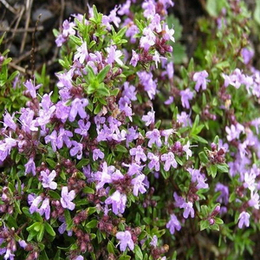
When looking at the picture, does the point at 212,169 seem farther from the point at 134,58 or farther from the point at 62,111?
the point at 62,111

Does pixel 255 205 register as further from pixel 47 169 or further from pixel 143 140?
pixel 47 169

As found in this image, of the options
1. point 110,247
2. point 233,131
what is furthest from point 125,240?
point 233,131

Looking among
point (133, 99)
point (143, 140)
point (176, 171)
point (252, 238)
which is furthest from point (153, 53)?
point (252, 238)

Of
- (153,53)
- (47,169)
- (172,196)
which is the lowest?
(172,196)

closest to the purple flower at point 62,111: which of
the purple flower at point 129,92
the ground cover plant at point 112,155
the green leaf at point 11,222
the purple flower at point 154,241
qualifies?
the ground cover plant at point 112,155

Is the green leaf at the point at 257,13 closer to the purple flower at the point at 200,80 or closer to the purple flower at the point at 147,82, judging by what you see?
the purple flower at the point at 200,80

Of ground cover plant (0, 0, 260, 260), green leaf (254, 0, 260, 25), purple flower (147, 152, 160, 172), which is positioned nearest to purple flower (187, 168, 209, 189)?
ground cover plant (0, 0, 260, 260)

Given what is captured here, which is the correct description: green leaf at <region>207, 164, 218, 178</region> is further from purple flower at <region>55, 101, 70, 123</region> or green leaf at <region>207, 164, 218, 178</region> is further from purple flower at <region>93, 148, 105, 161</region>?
purple flower at <region>55, 101, 70, 123</region>
